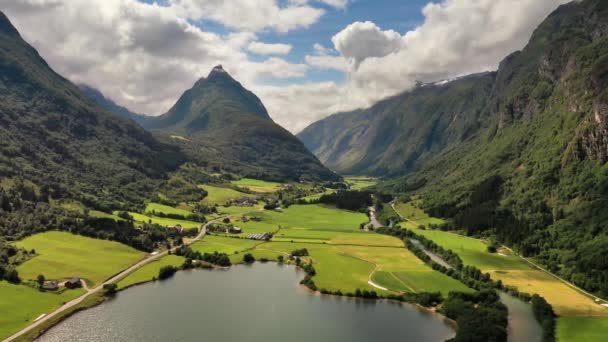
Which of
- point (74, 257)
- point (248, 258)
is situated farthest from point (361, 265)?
point (74, 257)

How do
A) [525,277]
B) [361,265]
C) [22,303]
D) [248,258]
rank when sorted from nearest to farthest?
[22,303] → [525,277] → [361,265] → [248,258]

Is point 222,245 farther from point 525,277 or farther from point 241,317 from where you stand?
point 525,277

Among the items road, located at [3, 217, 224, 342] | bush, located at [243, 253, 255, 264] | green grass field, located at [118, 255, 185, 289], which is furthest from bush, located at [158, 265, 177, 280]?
bush, located at [243, 253, 255, 264]

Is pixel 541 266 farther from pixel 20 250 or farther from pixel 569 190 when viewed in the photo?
pixel 20 250

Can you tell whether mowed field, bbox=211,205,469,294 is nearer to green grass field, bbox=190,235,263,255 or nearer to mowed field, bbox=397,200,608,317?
green grass field, bbox=190,235,263,255

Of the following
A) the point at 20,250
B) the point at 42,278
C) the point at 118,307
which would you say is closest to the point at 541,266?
the point at 118,307

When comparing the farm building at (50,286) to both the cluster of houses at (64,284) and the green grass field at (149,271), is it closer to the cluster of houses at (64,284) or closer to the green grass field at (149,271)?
the cluster of houses at (64,284)
